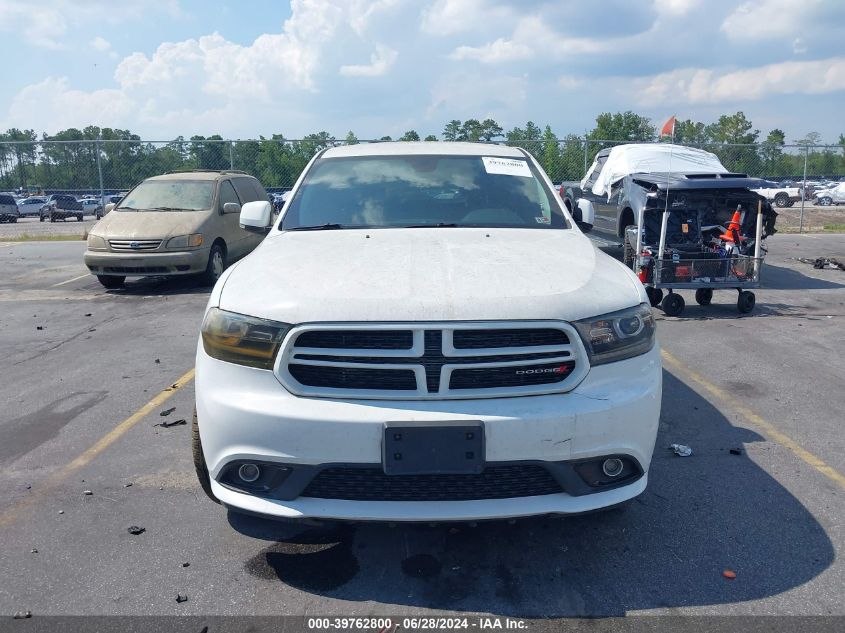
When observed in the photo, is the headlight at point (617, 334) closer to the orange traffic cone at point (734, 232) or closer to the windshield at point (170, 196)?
the orange traffic cone at point (734, 232)

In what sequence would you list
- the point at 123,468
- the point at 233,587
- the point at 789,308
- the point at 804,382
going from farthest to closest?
1. the point at 789,308
2. the point at 804,382
3. the point at 123,468
4. the point at 233,587

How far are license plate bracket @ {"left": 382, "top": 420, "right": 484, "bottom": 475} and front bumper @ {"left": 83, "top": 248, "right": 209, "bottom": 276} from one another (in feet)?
27.8

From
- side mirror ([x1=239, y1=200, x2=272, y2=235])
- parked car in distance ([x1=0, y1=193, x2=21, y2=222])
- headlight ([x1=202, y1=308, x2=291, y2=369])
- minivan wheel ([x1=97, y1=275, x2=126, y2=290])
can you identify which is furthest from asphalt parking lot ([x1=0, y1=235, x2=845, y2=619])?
parked car in distance ([x1=0, y1=193, x2=21, y2=222])

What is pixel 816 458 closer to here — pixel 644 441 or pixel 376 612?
pixel 644 441

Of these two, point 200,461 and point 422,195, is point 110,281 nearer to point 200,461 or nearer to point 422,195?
point 422,195

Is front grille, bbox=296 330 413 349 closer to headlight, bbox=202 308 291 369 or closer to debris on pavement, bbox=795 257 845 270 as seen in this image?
headlight, bbox=202 308 291 369

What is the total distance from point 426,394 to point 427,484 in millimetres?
351

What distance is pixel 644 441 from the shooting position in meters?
2.95

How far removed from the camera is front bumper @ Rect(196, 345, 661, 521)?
2.71 meters

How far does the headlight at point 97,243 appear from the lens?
10.4 m

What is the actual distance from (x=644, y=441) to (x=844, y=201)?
4538 cm

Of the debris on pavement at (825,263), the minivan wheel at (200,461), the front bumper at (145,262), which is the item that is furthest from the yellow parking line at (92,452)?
→ the debris on pavement at (825,263)

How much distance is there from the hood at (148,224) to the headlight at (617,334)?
28.4 feet

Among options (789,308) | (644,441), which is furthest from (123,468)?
(789,308)
